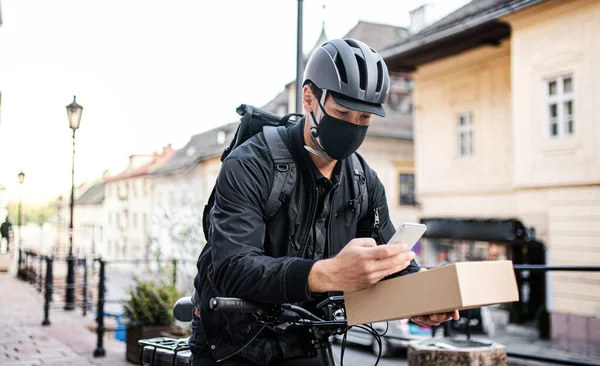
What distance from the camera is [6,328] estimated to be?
916 cm

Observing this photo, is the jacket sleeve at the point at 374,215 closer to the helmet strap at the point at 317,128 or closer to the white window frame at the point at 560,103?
the helmet strap at the point at 317,128

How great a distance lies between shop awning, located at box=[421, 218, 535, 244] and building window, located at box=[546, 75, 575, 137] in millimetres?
2975

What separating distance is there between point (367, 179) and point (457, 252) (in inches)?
703

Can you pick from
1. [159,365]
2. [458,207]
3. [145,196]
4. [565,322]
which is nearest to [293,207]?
[159,365]

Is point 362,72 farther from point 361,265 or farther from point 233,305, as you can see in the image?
point 233,305

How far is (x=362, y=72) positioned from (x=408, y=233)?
48 centimetres

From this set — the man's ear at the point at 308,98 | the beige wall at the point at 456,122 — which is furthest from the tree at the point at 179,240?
the beige wall at the point at 456,122

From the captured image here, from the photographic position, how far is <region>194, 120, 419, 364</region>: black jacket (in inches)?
58.1

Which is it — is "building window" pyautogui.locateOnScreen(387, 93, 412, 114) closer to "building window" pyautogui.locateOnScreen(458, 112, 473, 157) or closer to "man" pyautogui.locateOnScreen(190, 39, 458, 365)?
"building window" pyautogui.locateOnScreen(458, 112, 473, 157)

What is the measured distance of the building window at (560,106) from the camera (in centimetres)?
1434

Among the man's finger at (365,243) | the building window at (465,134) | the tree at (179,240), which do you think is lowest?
the tree at (179,240)

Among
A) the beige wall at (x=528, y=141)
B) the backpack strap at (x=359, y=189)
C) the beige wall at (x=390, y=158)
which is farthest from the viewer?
the beige wall at (x=390, y=158)

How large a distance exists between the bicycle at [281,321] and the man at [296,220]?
36mm

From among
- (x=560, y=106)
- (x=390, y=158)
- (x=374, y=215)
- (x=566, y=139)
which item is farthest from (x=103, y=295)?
(x=390, y=158)
